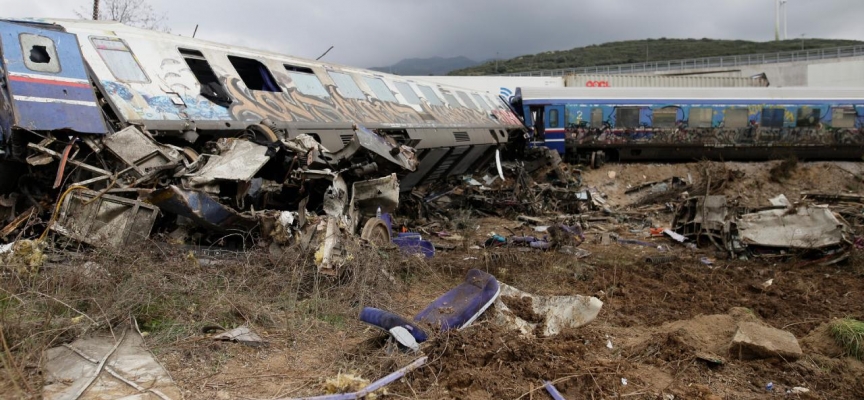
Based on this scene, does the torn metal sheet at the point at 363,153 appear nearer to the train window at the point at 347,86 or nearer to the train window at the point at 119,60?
the train window at the point at 119,60

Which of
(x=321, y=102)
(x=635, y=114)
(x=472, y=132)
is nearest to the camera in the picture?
(x=321, y=102)

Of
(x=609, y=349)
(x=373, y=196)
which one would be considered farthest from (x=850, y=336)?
(x=373, y=196)

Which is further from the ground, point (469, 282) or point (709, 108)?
point (709, 108)

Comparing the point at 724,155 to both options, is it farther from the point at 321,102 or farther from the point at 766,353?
the point at 766,353

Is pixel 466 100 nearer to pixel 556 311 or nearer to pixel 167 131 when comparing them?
pixel 167 131

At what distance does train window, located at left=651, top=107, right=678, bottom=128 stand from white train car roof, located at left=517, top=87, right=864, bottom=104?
425 millimetres

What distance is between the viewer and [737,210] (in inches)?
417

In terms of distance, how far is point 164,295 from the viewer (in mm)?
4977

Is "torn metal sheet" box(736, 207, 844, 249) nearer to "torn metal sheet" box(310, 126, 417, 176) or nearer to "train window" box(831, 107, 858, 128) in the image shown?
"torn metal sheet" box(310, 126, 417, 176)

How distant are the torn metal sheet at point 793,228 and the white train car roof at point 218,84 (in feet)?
22.2

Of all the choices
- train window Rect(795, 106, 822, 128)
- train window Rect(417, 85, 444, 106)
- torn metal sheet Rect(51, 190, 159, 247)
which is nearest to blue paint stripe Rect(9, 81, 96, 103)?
torn metal sheet Rect(51, 190, 159, 247)

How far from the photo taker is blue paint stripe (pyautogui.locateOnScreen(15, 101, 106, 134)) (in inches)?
248

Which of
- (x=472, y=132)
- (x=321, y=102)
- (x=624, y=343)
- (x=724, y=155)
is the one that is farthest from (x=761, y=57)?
(x=624, y=343)

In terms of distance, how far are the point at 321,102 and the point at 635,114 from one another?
13500mm
